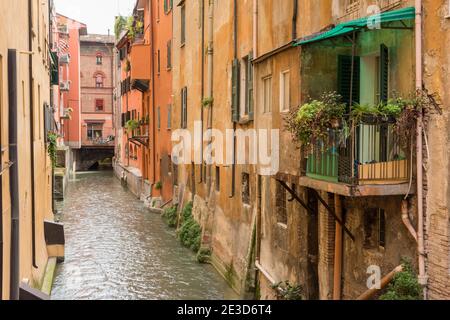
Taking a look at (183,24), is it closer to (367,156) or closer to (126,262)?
(126,262)

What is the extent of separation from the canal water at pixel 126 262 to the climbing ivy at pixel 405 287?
25.3ft

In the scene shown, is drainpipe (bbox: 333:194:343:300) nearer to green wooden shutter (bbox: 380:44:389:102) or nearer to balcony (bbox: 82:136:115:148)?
green wooden shutter (bbox: 380:44:389:102)

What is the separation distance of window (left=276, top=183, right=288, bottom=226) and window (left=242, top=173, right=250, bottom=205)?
3219 mm

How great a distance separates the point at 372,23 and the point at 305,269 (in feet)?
15.4

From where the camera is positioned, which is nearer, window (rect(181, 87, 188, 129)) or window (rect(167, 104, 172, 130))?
window (rect(181, 87, 188, 129))

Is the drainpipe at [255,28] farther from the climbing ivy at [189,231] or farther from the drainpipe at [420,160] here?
the climbing ivy at [189,231]

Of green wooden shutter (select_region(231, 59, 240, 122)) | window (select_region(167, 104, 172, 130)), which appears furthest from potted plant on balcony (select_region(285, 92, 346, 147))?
window (select_region(167, 104, 172, 130))

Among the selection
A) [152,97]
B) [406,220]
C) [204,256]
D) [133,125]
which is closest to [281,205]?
[406,220]

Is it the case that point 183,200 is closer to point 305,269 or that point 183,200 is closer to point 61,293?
point 61,293

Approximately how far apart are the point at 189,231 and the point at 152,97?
13.9 metres

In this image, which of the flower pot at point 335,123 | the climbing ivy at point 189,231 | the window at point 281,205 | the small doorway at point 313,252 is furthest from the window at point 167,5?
the flower pot at point 335,123

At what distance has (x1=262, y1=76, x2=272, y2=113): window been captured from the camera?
41.1 feet

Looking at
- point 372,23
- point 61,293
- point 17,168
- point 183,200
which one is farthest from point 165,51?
point 372,23
